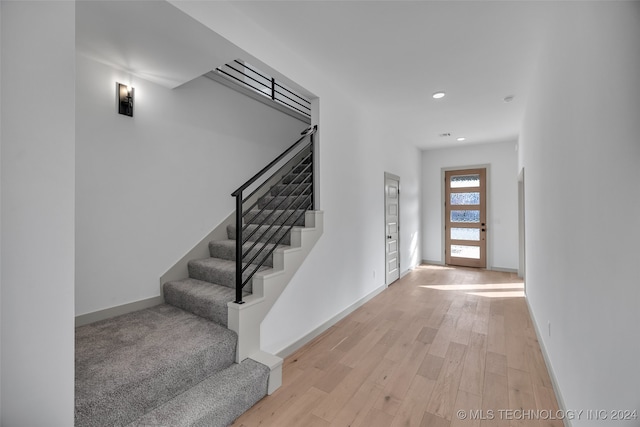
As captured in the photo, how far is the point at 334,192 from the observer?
127 inches

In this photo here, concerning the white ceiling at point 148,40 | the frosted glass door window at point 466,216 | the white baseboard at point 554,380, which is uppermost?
the white ceiling at point 148,40

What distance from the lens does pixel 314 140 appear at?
9.67 feet

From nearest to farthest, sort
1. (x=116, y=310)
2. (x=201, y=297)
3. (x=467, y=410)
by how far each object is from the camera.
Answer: (x=467, y=410) → (x=201, y=297) → (x=116, y=310)

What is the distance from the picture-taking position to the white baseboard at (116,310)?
229cm

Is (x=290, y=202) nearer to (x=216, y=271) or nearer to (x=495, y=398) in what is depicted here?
A: (x=216, y=271)

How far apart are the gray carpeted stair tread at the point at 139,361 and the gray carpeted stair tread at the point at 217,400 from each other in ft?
0.24

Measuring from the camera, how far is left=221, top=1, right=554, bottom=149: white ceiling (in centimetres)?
204

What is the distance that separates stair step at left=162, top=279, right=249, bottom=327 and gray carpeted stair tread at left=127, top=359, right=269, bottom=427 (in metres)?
0.43

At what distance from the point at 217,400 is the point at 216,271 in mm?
1232

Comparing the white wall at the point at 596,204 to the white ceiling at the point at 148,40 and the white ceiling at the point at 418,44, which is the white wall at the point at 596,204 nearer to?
the white ceiling at the point at 418,44

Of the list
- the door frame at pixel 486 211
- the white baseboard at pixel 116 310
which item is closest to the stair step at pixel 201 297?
the white baseboard at pixel 116 310

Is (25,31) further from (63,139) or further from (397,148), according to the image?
(397,148)

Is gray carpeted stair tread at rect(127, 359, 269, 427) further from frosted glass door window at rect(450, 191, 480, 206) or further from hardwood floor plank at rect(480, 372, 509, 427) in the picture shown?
frosted glass door window at rect(450, 191, 480, 206)

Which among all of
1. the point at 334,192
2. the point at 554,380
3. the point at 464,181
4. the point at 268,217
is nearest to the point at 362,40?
the point at 334,192
